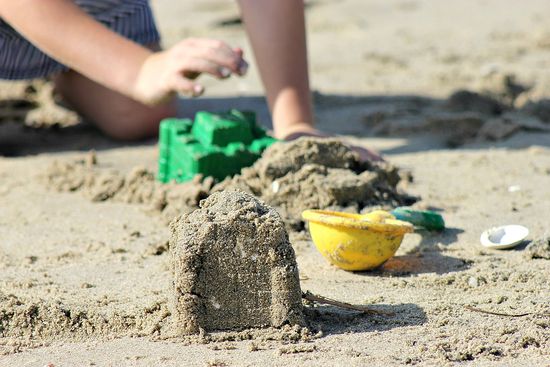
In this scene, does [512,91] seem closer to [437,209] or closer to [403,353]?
[437,209]

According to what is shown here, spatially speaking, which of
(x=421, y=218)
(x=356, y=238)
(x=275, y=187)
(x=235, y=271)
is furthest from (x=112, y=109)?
(x=235, y=271)

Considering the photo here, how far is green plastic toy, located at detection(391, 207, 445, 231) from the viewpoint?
2.19m

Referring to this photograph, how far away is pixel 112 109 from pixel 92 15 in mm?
377

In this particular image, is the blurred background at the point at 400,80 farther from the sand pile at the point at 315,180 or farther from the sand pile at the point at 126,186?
the sand pile at the point at 315,180

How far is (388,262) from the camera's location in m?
2.05

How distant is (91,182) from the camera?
9.03 feet

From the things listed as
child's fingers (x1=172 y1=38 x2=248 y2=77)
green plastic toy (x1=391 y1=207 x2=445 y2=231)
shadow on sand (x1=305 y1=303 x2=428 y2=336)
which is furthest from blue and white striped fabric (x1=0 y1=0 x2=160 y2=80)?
shadow on sand (x1=305 y1=303 x2=428 y2=336)

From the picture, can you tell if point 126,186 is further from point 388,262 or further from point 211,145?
point 388,262

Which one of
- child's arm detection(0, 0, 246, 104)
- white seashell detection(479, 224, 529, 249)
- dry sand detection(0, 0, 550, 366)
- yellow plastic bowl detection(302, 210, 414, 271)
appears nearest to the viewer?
dry sand detection(0, 0, 550, 366)

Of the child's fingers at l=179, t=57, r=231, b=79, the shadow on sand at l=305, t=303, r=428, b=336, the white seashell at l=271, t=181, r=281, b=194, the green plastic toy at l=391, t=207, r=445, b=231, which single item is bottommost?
the shadow on sand at l=305, t=303, r=428, b=336

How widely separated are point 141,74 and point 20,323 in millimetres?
1177

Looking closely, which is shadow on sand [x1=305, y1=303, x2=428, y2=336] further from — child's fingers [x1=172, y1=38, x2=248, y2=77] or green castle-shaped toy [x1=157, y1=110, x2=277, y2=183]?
child's fingers [x1=172, y1=38, x2=248, y2=77]

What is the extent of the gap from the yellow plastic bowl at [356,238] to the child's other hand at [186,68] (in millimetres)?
Answer: 727

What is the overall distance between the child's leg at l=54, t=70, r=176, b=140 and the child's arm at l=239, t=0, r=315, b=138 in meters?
0.56
